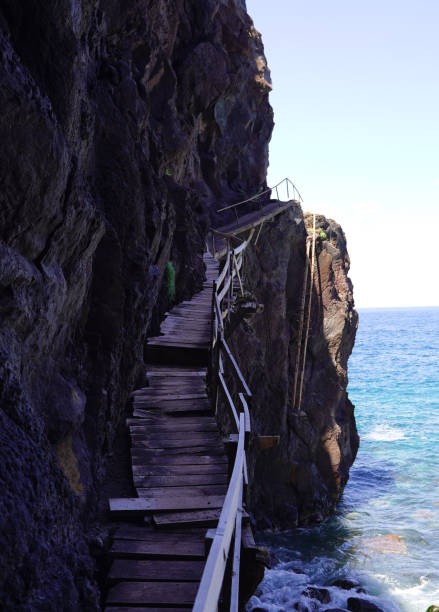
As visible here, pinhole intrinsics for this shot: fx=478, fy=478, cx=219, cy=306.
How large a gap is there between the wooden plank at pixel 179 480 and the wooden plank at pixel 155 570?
1.07 m

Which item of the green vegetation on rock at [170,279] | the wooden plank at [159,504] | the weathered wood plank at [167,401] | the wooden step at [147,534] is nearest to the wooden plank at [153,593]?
the wooden step at [147,534]

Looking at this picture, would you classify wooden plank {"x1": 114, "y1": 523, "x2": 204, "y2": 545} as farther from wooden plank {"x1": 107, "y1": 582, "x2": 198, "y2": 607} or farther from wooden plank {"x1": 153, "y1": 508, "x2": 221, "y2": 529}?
wooden plank {"x1": 107, "y1": 582, "x2": 198, "y2": 607}

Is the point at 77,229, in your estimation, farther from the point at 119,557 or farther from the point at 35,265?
the point at 119,557

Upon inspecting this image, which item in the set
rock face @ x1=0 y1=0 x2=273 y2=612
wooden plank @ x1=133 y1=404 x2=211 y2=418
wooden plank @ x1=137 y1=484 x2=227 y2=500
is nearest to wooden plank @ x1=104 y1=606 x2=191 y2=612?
rock face @ x1=0 y1=0 x2=273 y2=612

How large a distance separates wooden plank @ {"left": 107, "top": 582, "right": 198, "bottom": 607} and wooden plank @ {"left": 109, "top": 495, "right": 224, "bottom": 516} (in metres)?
0.94

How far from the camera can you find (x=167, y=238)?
9977mm

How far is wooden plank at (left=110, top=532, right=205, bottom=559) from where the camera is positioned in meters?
4.38

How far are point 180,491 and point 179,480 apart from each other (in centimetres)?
20

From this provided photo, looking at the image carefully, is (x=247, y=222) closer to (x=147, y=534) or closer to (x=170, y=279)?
(x=170, y=279)

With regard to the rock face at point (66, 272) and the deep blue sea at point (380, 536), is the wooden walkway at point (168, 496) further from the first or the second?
the deep blue sea at point (380, 536)

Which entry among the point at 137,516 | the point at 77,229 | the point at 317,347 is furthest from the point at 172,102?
the point at 137,516

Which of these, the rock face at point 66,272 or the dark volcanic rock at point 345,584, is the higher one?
the rock face at point 66,272

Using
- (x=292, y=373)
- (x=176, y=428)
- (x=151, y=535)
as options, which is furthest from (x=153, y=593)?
(x=292, y=373)

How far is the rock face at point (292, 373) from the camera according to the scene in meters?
19.0
